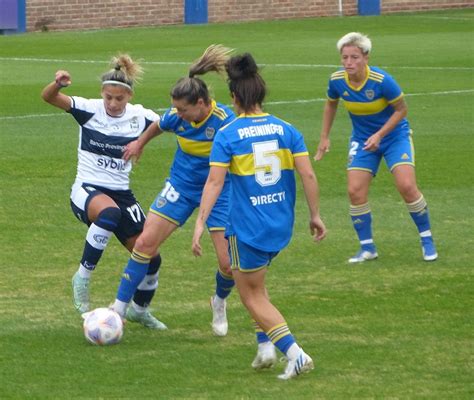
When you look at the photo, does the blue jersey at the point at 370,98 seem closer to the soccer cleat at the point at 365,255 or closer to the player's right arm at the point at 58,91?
the soccer cleat at the point at 365,255

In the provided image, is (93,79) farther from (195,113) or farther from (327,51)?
(195,113)

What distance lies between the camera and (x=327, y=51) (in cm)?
3438

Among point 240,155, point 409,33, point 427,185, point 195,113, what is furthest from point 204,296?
point 409,33

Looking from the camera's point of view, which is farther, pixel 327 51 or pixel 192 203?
pixel 327 51

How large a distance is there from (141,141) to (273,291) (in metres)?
1.93

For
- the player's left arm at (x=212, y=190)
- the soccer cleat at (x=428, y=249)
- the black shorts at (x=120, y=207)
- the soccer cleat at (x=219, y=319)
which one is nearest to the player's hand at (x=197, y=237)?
the player's left arm at (x=212, y=190)

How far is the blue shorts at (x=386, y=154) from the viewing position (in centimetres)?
1230

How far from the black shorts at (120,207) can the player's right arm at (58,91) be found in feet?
2.09

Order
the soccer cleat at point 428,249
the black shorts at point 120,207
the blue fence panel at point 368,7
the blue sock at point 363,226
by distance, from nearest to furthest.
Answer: the black shorts at point 120,207
the soccer cleat at point 428,249
the blue sock at point 363,226
the blue fence panel at point 368,7

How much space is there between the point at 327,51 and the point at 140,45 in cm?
537

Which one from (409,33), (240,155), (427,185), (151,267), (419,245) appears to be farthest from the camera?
(409,33)

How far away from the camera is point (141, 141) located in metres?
9.91

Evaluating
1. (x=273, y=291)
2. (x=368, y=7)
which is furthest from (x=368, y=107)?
(x=368, y=7)

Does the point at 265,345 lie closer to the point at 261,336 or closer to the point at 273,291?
the point at 261,336
